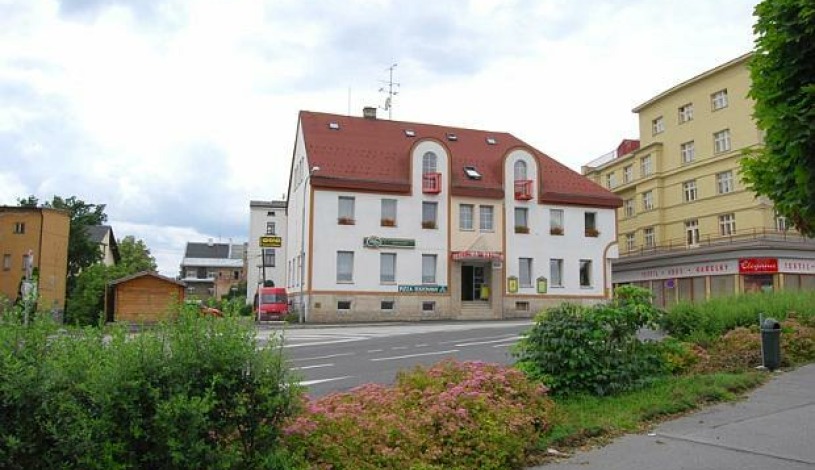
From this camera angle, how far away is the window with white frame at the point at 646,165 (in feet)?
194

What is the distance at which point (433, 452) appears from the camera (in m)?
6.38

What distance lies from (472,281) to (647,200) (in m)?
20.8

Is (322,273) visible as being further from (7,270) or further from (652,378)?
(652,378)

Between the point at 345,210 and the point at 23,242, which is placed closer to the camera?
the point at 345,210

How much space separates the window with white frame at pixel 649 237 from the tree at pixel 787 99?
5469cm

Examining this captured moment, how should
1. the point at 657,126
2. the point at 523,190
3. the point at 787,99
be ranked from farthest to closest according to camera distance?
1. the point at 657,126
2. the point at 523,190
3. the point at 787,99

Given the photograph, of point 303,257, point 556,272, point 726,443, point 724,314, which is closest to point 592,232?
point 556,272

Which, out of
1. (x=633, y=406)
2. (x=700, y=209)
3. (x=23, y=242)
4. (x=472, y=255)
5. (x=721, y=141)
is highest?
(x=721, y=141)

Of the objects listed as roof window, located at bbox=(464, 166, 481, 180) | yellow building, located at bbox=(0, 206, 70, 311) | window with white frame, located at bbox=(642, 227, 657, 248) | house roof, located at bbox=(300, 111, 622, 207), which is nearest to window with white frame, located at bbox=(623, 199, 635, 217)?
window with white frame, located at bbox=(642, 227, 657, 248)

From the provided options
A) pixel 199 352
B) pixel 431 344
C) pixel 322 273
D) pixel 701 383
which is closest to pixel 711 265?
pixel 322 273

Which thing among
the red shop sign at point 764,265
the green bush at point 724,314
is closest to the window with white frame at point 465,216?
Result: the red shop sign at point 764,265

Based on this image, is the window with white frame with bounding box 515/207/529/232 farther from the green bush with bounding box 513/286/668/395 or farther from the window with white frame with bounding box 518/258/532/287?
the green bush with bounding box 513/286/668/395

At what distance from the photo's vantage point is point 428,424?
6.70 metres

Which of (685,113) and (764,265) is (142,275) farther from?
(685,113)
